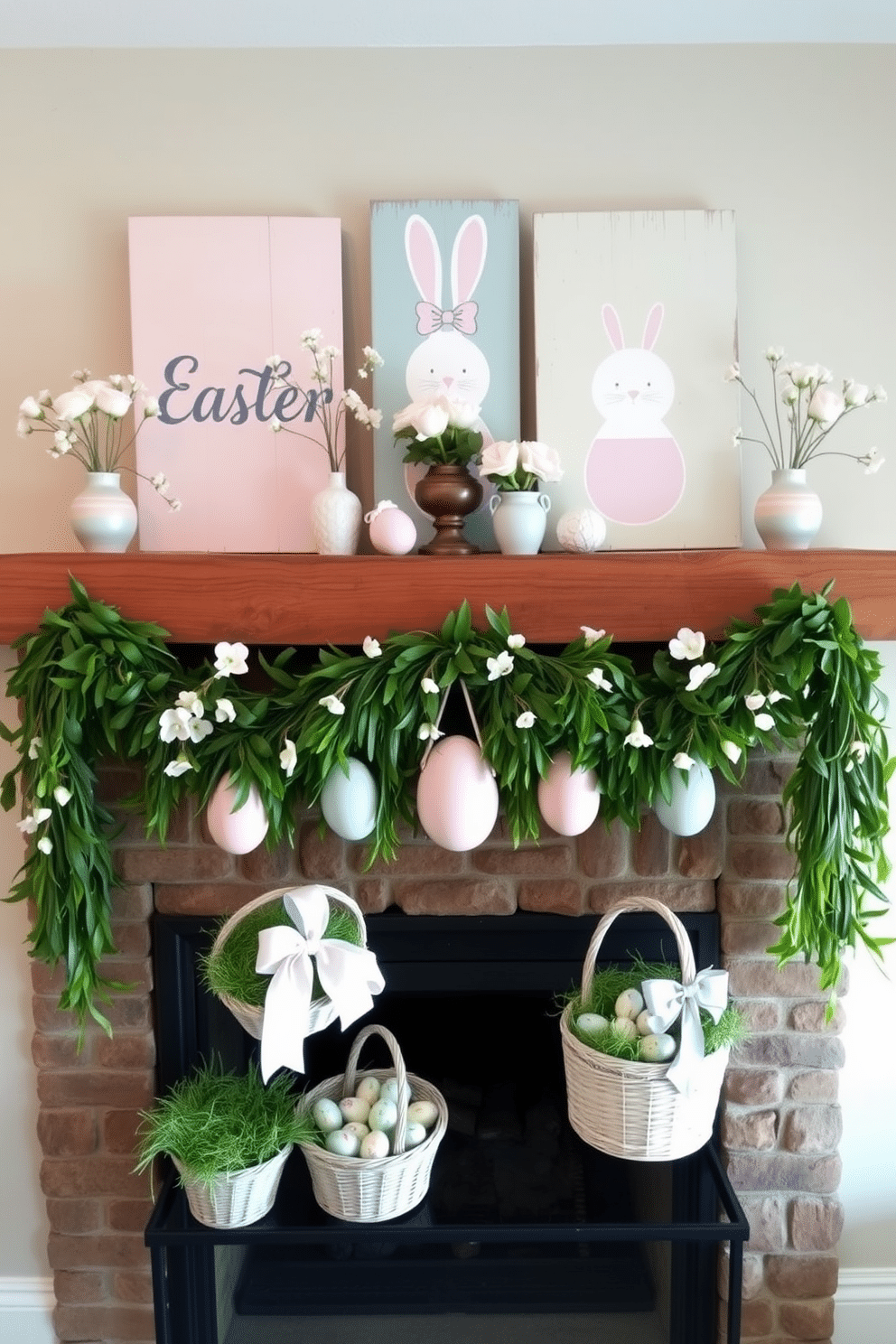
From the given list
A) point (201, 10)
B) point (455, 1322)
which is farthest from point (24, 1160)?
point (201, 10)

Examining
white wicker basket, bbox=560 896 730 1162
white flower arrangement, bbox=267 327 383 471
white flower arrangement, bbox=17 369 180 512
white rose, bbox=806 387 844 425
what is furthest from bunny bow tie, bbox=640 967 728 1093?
white flower arrangement, bbox=17 369 180 512

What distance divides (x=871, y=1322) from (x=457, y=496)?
166 centimetres

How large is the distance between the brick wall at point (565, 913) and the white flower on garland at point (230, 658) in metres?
0.36

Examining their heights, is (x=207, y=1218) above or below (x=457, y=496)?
below

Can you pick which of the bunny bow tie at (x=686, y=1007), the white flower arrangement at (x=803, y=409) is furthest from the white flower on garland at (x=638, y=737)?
the white flower arrangement at (x=803, y=409)

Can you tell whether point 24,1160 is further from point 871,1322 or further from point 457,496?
point 871,1322

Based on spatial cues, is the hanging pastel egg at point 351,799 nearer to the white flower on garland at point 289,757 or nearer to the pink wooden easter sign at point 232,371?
the white flower on garland at point 289,757

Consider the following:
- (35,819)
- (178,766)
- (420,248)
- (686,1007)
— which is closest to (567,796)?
(686,1007)

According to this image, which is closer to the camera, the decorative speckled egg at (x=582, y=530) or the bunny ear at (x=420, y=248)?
the decorative speckled egg at (x=582, y=530)

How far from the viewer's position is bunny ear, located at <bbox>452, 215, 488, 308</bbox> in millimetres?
1471

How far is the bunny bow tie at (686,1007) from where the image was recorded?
131cm

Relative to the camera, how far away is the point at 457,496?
1376 millimetres

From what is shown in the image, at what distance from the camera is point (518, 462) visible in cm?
133

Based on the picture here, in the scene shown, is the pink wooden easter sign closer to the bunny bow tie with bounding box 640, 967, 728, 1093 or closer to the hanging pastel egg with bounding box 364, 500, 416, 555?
the hanging pastel egg with bounding box 364, 500, 416, 555
